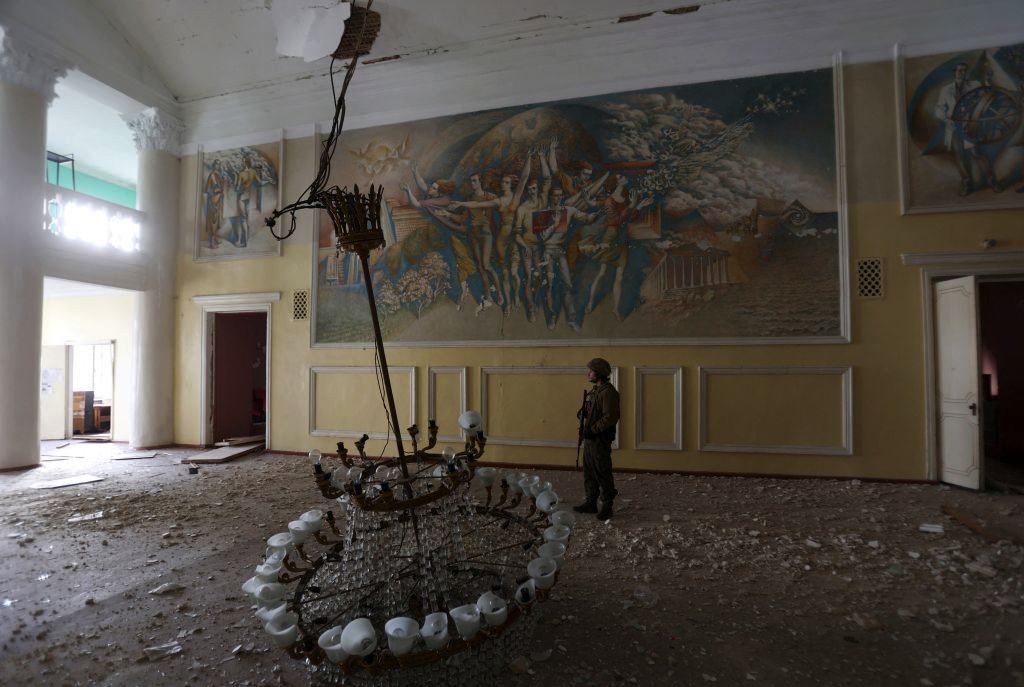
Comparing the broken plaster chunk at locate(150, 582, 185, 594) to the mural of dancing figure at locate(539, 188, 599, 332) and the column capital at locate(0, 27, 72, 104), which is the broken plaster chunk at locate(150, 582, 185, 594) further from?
the column capital at locate(0, 27, 72, 104)

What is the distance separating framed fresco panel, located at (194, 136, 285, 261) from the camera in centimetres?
827

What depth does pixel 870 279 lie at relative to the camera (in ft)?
19.7

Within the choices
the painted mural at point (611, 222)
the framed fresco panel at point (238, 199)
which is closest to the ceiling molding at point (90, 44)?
the framed fresco panel at point (238, 199)

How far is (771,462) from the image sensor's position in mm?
6207

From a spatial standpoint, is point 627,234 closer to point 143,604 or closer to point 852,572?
point 852,572

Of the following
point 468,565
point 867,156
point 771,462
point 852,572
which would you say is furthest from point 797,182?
point 468,565

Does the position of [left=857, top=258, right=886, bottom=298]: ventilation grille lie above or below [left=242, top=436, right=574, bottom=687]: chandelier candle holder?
above

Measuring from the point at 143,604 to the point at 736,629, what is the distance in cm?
343

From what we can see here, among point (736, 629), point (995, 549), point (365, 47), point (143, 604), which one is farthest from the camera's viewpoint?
point (365, 47)

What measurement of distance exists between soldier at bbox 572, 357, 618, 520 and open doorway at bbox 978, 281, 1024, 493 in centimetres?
574

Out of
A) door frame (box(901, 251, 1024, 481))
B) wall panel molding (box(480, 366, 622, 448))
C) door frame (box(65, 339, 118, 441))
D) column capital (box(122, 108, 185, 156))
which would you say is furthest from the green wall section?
door frame (box(901, 251, 1024, 481))

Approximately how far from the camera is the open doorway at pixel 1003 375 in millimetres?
6938

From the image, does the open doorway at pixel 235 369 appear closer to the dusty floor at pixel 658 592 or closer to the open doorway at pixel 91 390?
the open doorway at pixel 91 390

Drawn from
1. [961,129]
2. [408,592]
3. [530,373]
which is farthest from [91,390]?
A: [961,129]
